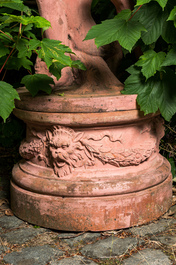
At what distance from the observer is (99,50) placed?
3.06m

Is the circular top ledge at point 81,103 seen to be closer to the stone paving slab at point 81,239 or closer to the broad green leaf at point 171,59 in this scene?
the broad green leaf at point 171,59

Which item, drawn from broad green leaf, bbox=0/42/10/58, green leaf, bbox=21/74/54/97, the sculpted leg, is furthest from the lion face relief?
broad green leaf, bbox=0/42/10/58

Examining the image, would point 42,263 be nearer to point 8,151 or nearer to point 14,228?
point 14,228

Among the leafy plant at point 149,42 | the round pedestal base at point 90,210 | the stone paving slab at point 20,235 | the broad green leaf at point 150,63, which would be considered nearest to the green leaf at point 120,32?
the leafy plant at point 149,42

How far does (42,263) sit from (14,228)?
0.54m

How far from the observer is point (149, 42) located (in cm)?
254

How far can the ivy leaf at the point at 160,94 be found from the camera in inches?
101

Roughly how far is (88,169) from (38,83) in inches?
27.4

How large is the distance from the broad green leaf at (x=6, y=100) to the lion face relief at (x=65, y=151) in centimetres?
41

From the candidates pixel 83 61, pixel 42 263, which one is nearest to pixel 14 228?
pixel 42 263

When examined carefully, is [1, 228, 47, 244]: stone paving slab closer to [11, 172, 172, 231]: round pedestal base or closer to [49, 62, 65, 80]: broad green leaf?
[11, 172, 172, 231]: round pedestal base

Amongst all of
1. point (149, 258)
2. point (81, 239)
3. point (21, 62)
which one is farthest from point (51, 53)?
point (149, 258)

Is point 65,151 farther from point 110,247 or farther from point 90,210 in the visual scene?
point 110,247

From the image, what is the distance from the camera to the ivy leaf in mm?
2576
